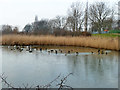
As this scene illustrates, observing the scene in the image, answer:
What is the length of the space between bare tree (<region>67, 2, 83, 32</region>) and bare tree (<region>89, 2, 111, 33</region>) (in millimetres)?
1511

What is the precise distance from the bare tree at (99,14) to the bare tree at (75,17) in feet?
4.96

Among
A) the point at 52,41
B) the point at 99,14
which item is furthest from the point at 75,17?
the point at 52,41

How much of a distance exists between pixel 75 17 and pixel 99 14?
3.14 m

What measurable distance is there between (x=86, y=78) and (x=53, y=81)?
60cm

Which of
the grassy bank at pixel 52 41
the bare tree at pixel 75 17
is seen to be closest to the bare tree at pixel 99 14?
the bare tree at pixel 75 17

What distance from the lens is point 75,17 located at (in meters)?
19.4

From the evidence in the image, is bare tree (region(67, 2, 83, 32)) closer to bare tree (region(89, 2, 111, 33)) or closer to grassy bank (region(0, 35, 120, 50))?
bare tree (region(89, 2, 111, 33))

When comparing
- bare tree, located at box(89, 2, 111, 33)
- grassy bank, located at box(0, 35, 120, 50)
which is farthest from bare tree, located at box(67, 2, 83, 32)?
grassy bank, located at box(0, 35, 120, 50)

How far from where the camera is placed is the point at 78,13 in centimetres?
1980

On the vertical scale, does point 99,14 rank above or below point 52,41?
above

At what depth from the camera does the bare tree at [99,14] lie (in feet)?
63.9

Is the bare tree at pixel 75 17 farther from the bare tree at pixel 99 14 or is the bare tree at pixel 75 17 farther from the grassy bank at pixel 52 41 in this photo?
the grassy bank at pixel 52 41

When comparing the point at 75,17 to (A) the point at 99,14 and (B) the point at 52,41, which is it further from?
(B) the point at 52,41

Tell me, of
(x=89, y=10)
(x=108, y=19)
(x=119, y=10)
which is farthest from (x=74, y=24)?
(x=119, y=10)
